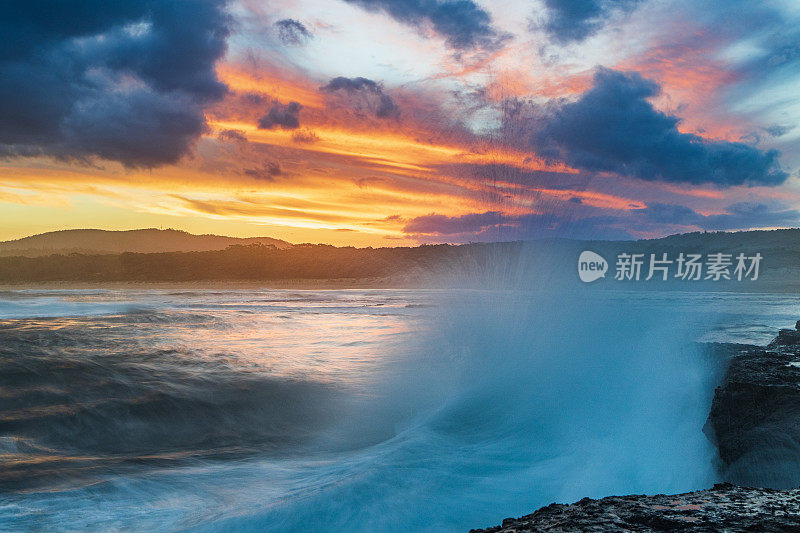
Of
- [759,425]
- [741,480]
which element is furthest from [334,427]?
[759,425]

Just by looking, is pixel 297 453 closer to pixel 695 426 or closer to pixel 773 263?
pixel 695 426

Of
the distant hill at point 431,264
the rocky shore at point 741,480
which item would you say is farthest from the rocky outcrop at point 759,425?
the distant hill at point 431,264

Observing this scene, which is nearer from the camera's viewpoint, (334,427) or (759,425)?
(759,425)

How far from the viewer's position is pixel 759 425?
4023mm

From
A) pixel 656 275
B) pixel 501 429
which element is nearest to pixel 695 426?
pixel 501 429

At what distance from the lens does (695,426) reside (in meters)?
5.31

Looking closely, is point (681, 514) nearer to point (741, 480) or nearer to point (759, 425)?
point (741, 480)

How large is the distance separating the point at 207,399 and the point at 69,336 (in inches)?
228

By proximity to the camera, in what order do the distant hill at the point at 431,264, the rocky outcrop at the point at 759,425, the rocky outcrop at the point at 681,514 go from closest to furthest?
the rocky outcrop at the point at 681,514 → the rocky outcrop at the point at 759,425 → the distant hill at the point at 431,264

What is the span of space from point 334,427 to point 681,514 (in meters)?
5.46

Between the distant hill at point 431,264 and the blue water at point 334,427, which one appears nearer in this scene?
the blue water at point 334,427

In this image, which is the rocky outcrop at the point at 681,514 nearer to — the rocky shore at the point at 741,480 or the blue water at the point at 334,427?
the rocky shore at the point at 741,480

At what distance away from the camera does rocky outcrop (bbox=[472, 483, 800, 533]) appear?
1.97 metres

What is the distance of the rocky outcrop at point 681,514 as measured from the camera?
1972 mm
